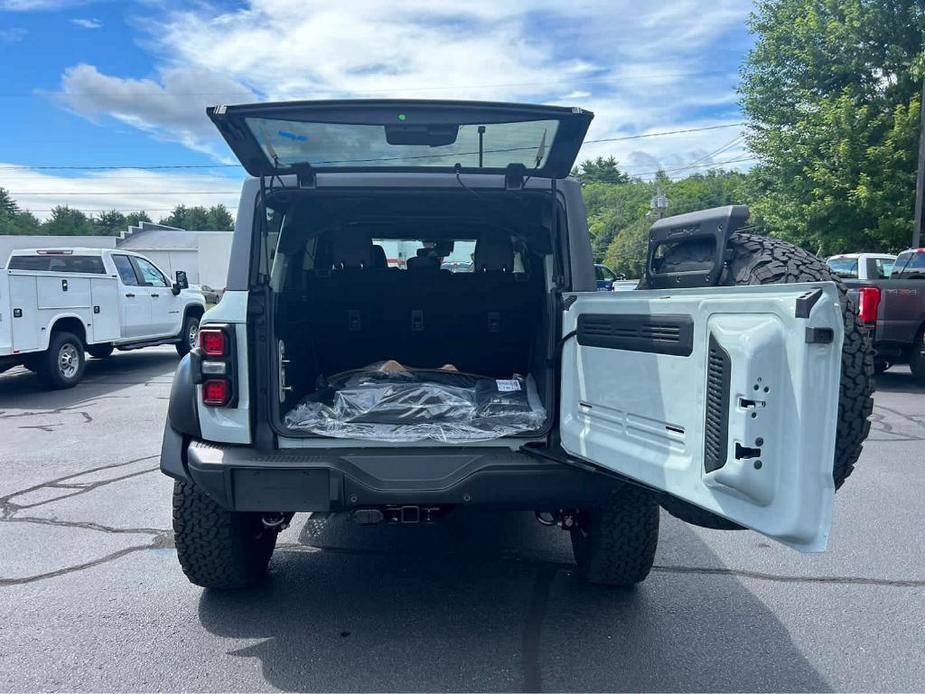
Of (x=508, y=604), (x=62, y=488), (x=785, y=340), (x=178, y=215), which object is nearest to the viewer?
(x=785, y=340)

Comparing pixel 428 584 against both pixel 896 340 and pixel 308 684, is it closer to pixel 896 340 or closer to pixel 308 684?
pixel 308 684

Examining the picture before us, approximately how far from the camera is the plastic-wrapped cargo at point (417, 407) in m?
3.11

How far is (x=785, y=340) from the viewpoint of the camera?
75.3 inches

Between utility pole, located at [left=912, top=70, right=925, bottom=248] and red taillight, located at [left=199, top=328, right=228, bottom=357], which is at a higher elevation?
utility pole, located at [left=912, top=70, right=925, bottom=248]

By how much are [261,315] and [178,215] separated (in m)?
114

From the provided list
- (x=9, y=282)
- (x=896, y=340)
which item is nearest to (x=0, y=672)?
(x=9, y=282)

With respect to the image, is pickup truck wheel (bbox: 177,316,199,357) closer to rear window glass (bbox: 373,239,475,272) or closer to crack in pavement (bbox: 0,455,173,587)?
crack in pavement (bbox: 0,455,173,587)

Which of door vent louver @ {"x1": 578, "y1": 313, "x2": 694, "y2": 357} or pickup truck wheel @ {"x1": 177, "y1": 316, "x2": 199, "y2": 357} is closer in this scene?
door vent louver @ {"x1": 578, "y1": 313, "x2": 694, "y2": 357}

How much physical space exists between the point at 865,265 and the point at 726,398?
11.3m

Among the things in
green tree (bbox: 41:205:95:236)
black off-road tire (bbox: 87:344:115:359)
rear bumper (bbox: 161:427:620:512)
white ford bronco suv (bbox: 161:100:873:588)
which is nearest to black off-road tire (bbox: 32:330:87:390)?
black off-road tire (bbox: 87:344:115:359)

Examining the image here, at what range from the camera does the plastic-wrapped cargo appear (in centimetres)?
311

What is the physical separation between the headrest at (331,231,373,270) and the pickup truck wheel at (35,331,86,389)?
6.98 m

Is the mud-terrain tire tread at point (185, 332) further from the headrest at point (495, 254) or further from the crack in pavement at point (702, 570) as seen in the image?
the headrest at point (495, 254)

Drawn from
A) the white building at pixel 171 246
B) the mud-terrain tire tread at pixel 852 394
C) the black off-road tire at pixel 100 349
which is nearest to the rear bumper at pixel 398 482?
the mud-terrain tire tread at pixel 852 394
